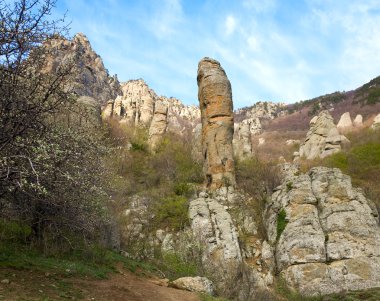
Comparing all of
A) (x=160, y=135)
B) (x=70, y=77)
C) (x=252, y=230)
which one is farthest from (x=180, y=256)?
(x=160, y=135)

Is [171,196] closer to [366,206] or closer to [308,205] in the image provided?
[308,205]

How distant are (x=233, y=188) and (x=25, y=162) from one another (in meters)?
18.6

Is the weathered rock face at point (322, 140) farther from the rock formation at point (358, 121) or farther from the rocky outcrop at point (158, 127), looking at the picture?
the rock formation at point (358, 121)

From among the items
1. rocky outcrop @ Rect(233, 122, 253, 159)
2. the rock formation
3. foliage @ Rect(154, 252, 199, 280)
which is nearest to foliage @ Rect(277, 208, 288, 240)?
foliage @ Rect(154, 252, 199, 280)

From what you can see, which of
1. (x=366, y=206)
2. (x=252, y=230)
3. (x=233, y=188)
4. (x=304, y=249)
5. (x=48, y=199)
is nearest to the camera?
(x=48, y=199)

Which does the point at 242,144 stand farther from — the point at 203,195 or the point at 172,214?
the point at 172,214

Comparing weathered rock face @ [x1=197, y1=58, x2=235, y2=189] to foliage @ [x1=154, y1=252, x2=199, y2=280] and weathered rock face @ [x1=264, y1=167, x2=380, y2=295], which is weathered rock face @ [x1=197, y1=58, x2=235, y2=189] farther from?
foliage @ [x1=154, y1=252, x2=199, y2=280]

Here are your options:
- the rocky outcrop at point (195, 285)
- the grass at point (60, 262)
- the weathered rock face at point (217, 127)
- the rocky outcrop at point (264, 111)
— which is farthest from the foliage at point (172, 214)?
the rocky outcrop at point (264, 111)

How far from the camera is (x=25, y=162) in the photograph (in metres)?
8.29

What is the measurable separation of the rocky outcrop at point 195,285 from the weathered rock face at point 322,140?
3345cm

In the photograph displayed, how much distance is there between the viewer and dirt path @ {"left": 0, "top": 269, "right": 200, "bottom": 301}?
7.92 metres

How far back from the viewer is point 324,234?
18.9 meters

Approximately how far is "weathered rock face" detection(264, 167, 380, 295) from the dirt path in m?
7.94

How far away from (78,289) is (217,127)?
19.0m
